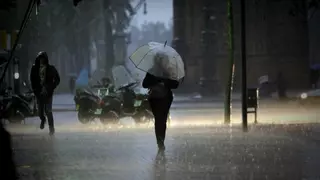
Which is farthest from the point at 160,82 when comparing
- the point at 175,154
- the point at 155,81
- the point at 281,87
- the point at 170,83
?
the point at 281,87

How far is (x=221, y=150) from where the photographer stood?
12609 mm

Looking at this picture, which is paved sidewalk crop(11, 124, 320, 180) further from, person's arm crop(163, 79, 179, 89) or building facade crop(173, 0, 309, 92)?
building facade crop(173, 0, 309, 92)

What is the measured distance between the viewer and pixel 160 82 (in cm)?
1236

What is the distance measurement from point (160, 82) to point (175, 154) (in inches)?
57.5

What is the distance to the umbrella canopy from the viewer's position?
491 inches

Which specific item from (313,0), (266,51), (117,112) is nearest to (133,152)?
(117,112)

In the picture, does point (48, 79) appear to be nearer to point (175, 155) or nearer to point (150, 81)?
point (150, 81)

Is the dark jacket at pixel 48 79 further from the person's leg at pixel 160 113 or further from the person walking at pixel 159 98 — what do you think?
the person's leg at pixel 160 113

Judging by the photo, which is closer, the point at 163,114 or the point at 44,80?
the point at 163,114

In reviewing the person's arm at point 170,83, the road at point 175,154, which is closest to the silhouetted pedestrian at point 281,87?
the road at point 175,154

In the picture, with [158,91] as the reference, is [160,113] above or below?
below

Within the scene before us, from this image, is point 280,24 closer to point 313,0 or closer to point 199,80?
point 199,80

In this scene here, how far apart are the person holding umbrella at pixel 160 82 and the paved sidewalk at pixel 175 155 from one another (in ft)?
2.02

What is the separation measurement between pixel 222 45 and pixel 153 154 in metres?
43.6
